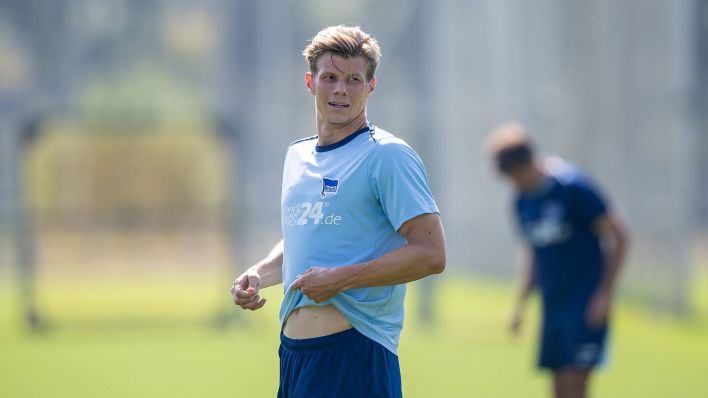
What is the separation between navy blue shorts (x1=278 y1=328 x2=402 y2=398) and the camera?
404cm

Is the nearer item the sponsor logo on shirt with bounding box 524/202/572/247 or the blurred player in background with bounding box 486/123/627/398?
the blurred player in background with bounding box 486/123/627/398

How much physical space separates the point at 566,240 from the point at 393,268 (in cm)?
348

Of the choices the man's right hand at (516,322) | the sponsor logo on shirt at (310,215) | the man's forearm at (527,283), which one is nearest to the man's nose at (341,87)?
the sponsor logo on shirt at (310,215)

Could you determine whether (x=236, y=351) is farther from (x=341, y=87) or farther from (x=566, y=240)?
(x=341, y=87)

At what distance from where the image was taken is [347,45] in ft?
13.4

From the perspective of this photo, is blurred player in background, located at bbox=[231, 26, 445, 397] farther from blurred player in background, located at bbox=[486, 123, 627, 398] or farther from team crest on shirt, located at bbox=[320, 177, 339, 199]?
blurred player in background, located at bbox=[486, 123, 627, 398]

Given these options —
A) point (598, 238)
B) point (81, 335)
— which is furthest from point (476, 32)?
point (598, 238)

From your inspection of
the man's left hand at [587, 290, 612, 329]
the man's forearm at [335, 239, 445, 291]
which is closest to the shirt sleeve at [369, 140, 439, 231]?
the man's forearm at [335, 239, 445, 291]

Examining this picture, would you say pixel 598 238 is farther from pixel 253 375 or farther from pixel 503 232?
pixel 503 232

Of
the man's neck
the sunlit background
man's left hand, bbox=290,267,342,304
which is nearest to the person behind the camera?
man's left hand, bbox=290,267,342,304

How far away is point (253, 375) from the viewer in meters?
10.5

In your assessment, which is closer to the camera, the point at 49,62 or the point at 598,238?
the point at 598,238

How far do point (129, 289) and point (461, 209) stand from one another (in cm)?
737

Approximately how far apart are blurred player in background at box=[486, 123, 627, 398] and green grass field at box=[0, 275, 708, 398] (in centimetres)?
133
